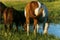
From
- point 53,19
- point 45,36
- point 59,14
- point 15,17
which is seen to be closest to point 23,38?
point 45,36

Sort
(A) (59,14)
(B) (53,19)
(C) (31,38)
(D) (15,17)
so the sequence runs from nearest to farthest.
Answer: (C) (31,38) → (D) (15,17) → (B) (53,19) → (A) (59,14)

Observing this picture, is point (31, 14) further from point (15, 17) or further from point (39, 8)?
point (15, 17)

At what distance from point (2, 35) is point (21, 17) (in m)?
1.73

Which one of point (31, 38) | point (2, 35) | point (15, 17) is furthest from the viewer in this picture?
point (15, 17)

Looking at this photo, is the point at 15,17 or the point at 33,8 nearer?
the point at 33,8

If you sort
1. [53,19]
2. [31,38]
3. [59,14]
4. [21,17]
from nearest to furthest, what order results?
[31,38] → [21,17] → [53,19] → [59,14]

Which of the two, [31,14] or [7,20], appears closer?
[31,14]

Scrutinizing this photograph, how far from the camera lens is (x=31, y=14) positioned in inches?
380

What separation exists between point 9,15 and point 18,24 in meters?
1.02

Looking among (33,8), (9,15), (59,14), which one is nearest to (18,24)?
(9,15)

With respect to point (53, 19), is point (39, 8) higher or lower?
higher

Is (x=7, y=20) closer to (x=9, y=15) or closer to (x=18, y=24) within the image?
(x=9, y=15)

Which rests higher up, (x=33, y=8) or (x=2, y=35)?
(x=33, y=8)

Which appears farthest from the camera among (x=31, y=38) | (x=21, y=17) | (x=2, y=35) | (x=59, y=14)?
(x=59, y=14)
